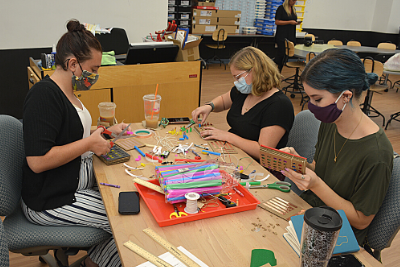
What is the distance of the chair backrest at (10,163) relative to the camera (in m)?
1.41

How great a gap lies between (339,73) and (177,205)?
855 millimetres

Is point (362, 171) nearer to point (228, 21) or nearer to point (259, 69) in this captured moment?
point (259, 69)

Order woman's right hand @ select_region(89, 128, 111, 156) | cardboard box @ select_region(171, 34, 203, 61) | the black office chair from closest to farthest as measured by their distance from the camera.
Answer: woman's right hand @ select_region(89, 128, 111, 156) < cardboard box @ select_region(171, 34, 203, 61) < the black office chair

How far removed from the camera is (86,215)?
4.90 ft

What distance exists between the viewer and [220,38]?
25.0ft

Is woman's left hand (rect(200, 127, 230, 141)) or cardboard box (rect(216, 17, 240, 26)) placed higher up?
cardboard box (rect(216, 17, 240, 26))

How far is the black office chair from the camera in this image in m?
4.20

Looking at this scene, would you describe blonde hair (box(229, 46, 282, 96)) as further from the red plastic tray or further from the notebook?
the notebook

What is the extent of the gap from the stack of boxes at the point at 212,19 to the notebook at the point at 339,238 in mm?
7176

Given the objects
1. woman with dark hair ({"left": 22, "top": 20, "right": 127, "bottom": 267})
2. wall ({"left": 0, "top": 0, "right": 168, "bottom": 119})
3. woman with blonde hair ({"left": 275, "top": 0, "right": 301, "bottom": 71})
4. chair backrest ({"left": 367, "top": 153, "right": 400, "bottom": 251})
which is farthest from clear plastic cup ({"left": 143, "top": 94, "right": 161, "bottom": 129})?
woman with blonde hair ({"left": 275, "top": 0, "right": 301, "bottom": 71})

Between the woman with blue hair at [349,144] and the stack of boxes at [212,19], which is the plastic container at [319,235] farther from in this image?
the stack of boxes at [212,19]

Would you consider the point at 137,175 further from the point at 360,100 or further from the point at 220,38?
the point at 220,38

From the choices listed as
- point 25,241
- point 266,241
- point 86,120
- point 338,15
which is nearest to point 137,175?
point 86,120

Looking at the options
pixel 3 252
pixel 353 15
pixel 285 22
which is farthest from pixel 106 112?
pixel 353 15
